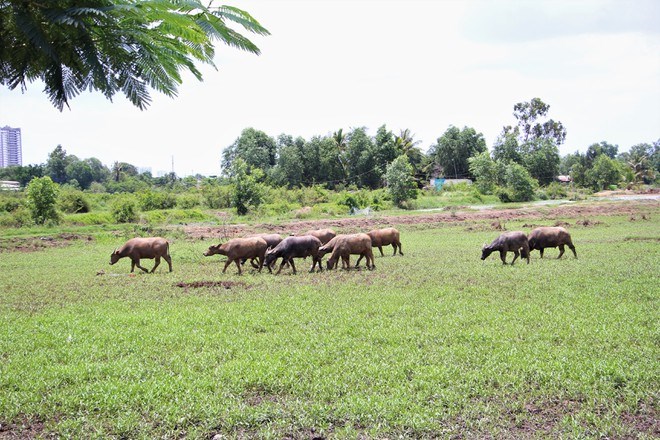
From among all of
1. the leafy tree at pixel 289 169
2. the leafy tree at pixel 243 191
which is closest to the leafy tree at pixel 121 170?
the leafy tree at pixel 289 169

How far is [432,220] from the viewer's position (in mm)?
41094

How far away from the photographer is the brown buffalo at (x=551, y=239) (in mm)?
19328

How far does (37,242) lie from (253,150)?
51.7 metres

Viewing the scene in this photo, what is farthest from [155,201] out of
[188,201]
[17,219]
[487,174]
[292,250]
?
[487,174]

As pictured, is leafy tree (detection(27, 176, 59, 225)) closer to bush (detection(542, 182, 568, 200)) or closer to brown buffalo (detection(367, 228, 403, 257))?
brown buffalo (detection(367, 228, 403, 257))

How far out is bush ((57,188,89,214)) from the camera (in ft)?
158

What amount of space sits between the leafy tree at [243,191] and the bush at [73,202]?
47.7 ft

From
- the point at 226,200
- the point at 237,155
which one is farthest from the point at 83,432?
the point at 237,155

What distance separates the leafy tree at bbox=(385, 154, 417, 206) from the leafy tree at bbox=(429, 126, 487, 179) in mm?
27091

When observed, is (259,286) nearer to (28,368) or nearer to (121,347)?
(121,347)

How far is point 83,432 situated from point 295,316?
527 centimetres

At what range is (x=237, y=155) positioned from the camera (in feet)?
268

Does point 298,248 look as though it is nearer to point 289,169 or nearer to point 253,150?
point 289,169

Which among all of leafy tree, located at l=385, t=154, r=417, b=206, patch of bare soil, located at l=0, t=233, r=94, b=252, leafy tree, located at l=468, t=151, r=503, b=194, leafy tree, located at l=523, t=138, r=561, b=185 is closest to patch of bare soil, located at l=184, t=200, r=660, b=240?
patch of bare soil, located at l=0, t=233, r=94, b=252
